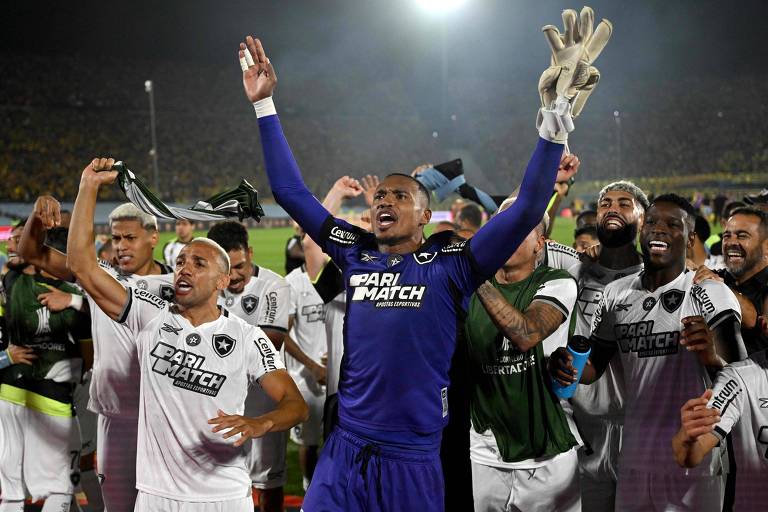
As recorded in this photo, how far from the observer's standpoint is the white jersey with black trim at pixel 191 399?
3910mm

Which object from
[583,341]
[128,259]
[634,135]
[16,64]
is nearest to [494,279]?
[583,341]

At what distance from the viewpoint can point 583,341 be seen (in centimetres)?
375

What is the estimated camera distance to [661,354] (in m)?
3.99

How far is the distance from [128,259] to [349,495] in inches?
97.8

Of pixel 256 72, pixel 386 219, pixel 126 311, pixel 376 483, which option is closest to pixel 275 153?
pixel 256 72

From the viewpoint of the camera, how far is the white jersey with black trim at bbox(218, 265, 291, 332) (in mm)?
5844

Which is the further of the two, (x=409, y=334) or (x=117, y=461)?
(x=117, y=461)

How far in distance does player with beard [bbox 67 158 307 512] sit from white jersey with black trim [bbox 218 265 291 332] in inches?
66.0

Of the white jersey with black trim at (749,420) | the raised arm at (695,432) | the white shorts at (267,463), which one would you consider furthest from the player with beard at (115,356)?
the white jersey with black trim at (749,420)

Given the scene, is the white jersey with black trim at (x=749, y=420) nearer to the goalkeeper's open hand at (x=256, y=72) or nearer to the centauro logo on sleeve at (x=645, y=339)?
the centauro logo on sleeve at (x=645, y=339)

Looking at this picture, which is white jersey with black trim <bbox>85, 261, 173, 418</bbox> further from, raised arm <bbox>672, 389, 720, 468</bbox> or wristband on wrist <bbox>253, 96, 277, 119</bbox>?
raised arm <bbox>672, 389, 720, 468</bbox>

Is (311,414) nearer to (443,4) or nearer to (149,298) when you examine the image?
(149,298)

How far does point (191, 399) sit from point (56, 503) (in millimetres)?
2068

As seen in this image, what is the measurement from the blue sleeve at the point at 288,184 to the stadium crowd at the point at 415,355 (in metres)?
0.01
